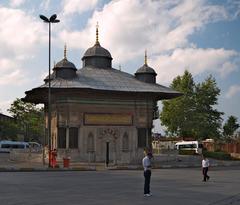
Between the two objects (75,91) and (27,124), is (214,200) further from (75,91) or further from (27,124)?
(27,124)

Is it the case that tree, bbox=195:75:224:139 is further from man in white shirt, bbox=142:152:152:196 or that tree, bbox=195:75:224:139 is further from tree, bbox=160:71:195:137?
man in white shirt, bbox=142:152:152:196

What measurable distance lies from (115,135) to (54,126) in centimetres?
606

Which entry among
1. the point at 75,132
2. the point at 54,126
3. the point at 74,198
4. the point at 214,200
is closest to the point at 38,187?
the point at 74,198

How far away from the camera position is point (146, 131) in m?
45.0

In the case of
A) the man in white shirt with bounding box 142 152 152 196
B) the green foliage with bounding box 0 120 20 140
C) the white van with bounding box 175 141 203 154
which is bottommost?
the man in white shirt with bounding box 142 152 152 196

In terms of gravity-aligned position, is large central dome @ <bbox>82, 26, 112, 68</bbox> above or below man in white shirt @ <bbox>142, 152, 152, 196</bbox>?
above

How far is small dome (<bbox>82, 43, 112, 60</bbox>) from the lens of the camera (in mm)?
50688

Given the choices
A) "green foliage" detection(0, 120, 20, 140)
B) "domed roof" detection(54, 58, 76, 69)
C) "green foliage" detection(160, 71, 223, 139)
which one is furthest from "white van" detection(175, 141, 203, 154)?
"green foliage" detection(0, 120, 20, 140)

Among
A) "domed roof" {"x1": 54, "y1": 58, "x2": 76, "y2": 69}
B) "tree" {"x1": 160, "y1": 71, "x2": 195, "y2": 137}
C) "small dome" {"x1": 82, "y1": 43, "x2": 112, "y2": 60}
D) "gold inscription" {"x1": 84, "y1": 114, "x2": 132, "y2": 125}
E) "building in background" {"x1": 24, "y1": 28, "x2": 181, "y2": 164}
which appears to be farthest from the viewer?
"tree" {"x1": 160, "y1": 71, "x2": 195, "y2": 137}

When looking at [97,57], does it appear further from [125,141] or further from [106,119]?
[125,141]

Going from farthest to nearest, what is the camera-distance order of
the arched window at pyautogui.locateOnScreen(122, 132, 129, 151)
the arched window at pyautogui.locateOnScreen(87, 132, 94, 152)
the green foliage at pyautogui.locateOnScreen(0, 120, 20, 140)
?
1. the green foliage at pyautogui.locateOnScreen(0, 120, 20, 140)
2. the arched window at pyautogui.locateOnScreen(122, 132, 129, 151)
3. the arched window at pyautogui.locateOnScreen(87, 132, 94, 152)

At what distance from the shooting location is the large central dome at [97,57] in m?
50.5

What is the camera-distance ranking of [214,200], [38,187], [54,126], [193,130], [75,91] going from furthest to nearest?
1. [193,130]
2. [54,126]
3. [75,91]
4. [38,187]
5. [214,200]

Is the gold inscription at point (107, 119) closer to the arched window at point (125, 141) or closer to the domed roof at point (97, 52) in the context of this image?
the arched window at point (125, 141)
